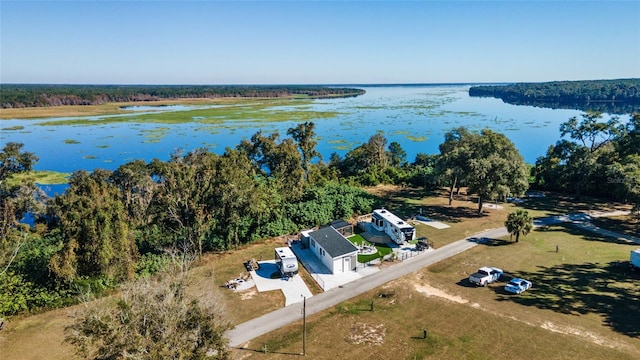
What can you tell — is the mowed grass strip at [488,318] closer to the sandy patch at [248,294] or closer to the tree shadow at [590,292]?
the tree shadow at [590,292]

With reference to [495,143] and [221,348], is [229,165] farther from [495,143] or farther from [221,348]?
[495,143]

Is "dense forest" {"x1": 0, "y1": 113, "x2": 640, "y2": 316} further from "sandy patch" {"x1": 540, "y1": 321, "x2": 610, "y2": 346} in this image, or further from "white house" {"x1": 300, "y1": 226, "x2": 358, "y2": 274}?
"sandy patch" {"x1": 540, "y1": 321, "x2": 610, "y2": 346}

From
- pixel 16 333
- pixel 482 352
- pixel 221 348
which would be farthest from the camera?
pixel 16 333

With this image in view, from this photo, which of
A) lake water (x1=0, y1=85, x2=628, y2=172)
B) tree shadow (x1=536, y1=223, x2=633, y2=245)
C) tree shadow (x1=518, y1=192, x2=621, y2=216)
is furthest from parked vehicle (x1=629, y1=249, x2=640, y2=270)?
lake water (x1=0, y1=85, x2=628, y2=172)

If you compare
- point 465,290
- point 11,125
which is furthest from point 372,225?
point 11,125

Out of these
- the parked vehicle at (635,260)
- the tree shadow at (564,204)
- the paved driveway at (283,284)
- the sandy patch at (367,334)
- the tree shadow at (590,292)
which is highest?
the parked vehicle at (635,260)

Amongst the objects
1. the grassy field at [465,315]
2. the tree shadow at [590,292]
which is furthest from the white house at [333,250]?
the tree shadow at [590,292]

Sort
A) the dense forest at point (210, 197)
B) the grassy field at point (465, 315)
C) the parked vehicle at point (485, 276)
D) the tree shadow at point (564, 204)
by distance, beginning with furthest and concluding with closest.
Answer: the tree shadow at point (564, 204), the parked vehicle at point (485, 276), the dense forest at point (210, 197), the grassy field at point (465, 315)
